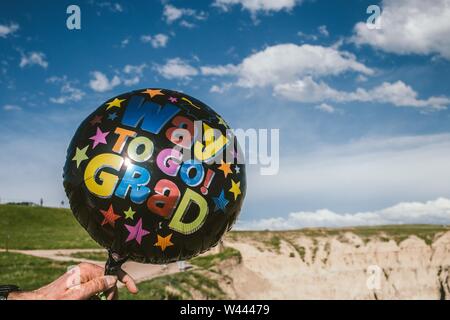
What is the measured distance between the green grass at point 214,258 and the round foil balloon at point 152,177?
65.4 feet

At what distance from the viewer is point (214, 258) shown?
25.9 m

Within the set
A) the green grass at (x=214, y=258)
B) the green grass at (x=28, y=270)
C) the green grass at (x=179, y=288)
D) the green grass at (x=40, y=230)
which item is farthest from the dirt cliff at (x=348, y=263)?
the green grass at (x=28, y=270)

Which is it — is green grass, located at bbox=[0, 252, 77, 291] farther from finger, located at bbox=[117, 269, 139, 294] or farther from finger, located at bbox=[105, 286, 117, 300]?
finger, located at bbox=[105, 286, 117, 300]

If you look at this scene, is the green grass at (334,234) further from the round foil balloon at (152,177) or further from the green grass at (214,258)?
the round foil balloon at (152,177)

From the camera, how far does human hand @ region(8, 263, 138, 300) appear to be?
10.6ft

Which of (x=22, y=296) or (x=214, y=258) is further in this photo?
(x=214, y=258)

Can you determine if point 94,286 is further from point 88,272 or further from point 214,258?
point 214,258

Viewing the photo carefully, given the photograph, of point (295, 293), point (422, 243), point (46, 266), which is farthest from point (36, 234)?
point (422, 243)

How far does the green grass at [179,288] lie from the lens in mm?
16533

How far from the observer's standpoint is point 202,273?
22.1 metres

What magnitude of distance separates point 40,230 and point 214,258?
20.9 meters

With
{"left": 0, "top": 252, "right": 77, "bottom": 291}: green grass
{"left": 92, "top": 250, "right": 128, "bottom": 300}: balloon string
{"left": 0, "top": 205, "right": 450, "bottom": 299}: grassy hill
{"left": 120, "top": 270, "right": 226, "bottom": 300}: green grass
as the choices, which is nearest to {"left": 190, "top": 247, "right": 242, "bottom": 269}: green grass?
{"left": 0, "top": 205, "right": 450, "bottom": 299}: grassy hill

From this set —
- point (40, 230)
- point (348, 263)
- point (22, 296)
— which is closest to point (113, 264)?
point (22, 296)
